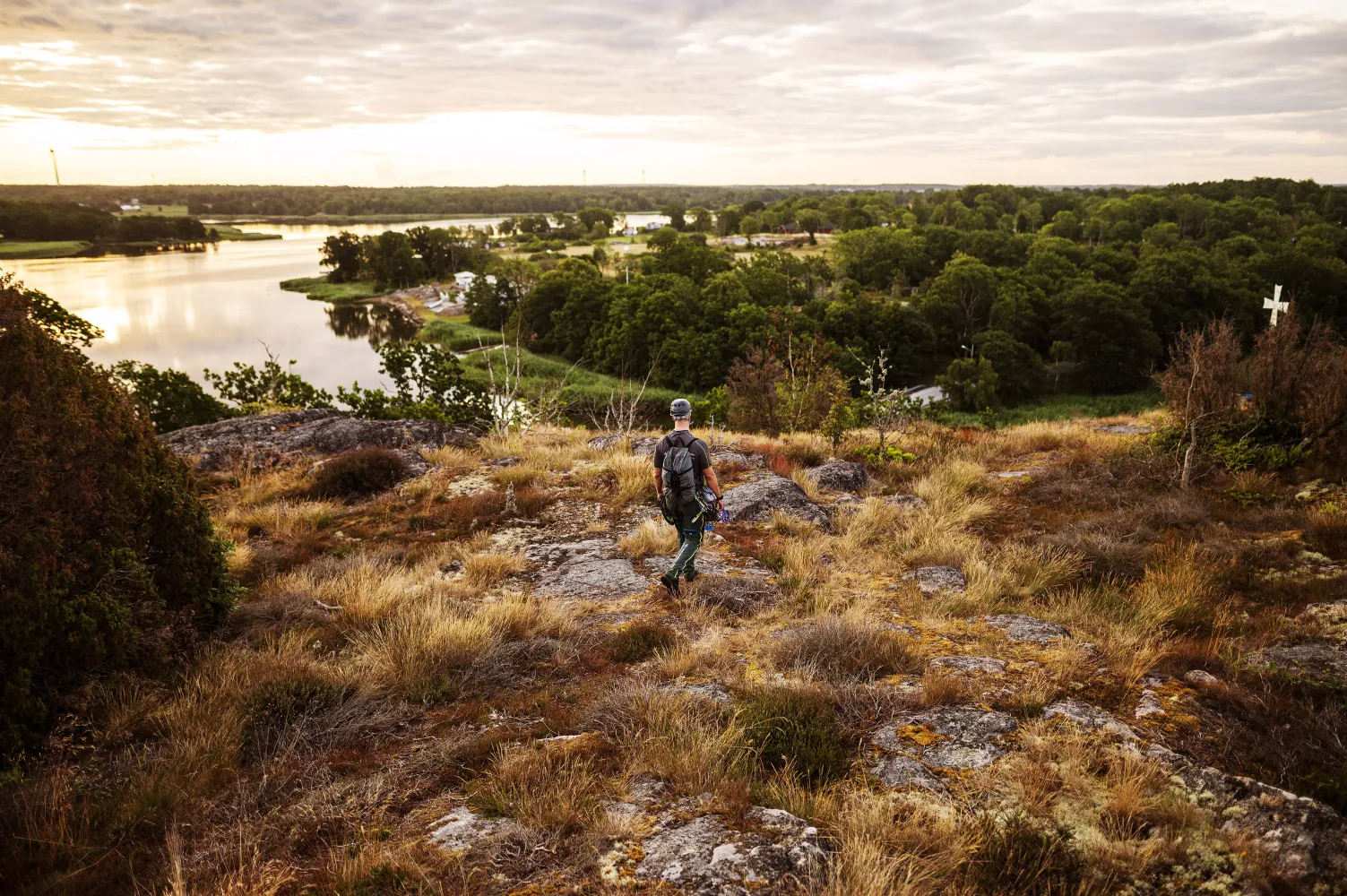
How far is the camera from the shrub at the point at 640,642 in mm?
5328

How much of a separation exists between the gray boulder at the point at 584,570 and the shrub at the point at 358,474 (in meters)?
3.39

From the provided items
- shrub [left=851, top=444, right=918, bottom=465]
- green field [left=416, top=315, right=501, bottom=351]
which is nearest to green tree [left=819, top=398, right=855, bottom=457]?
shrub [left=851, top=444, right=918, bottom=465]

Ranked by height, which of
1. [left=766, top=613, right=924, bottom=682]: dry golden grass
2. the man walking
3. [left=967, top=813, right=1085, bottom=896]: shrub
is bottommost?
[left=766, top=613, right=924, bottom=682]: dry golden grass

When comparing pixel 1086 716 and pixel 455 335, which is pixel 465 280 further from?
pixel 1086 716

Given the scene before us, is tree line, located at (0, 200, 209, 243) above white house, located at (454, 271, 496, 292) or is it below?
above

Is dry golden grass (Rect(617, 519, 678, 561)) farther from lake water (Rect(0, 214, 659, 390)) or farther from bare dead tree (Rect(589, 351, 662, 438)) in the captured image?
→ lake water (Rect(0, 214, 659, 390))

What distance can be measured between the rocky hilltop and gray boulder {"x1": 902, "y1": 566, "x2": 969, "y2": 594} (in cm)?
5

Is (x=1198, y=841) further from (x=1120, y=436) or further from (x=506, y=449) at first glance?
(x=1120, y=436)

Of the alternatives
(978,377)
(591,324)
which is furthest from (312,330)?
(978,377)

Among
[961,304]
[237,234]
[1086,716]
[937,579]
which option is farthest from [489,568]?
[237,234]

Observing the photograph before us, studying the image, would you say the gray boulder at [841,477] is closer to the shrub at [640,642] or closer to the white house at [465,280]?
the shrub at [640,642]

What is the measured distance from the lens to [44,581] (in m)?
3.83

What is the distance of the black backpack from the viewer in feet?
21.4

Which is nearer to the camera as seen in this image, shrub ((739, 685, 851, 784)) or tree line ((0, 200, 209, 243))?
shrub ((739, 685, 851, 784))
